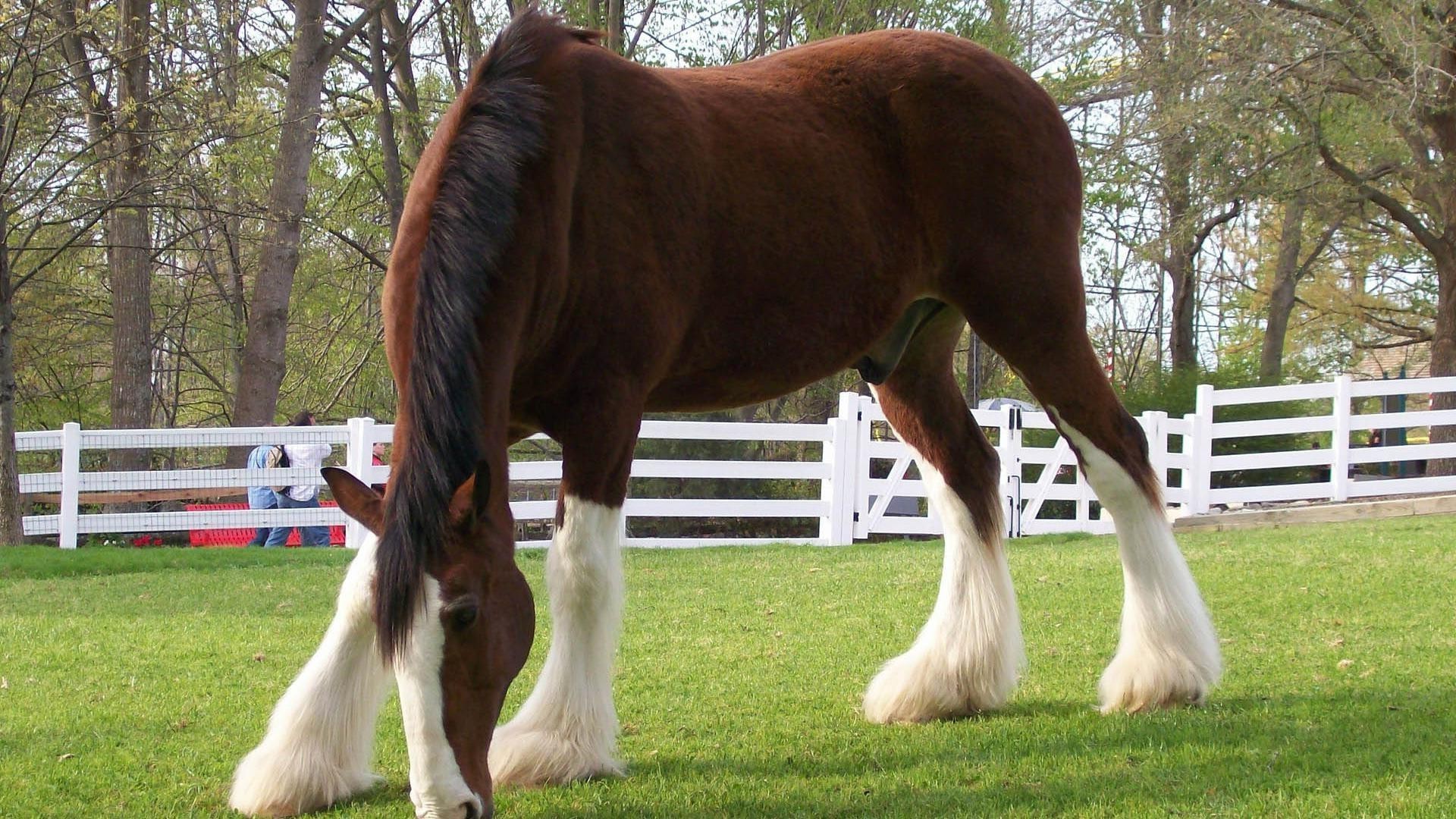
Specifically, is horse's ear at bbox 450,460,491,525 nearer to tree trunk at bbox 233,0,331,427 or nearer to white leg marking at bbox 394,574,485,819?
white leg marking at bbox 394,574,485,819

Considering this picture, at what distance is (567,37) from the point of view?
3.64 metres

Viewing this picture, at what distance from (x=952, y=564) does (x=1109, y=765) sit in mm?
1230

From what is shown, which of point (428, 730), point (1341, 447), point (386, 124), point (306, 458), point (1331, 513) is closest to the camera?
point (428, 730)

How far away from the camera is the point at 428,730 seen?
257 cm

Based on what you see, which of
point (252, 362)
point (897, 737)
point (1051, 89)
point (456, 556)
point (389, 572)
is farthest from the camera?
point (1051, 89)

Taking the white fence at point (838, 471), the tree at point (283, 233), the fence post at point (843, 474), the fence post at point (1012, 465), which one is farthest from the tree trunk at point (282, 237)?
the fence post at point (1012, 465)

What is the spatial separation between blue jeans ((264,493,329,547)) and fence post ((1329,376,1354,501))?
11515 millimetres

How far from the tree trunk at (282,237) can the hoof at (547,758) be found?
1314 centimetres

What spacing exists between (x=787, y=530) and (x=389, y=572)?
45.6 feet

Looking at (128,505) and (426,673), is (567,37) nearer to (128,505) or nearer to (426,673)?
(426,673)

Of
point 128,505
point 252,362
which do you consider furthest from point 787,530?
point 128,505

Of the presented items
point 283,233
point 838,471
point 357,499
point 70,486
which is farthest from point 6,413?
point 357,499

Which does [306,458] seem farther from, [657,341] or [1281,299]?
[1281,299]

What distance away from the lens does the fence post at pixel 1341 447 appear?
13930mm
